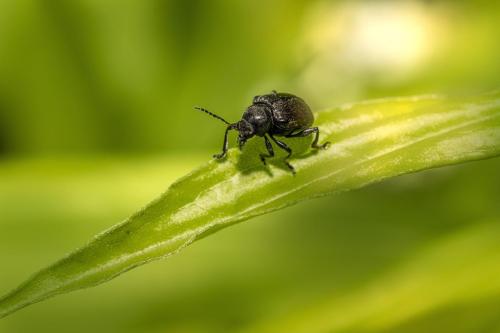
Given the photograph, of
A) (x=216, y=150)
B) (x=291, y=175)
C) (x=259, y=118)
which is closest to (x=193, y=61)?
(x=216, y=150)

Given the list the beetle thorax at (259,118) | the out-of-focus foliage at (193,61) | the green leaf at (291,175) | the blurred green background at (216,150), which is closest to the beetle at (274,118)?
the beetle thorax at (259,118)

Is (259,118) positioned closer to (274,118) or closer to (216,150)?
(274,118)

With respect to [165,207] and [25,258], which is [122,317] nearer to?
[25,258]

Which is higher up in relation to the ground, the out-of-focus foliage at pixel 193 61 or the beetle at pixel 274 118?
the out-of-focus foliage at pixel 193 61

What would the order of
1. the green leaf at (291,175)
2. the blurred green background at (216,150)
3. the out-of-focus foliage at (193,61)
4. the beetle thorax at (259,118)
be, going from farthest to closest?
1. the out-of-focus foliage at (193,61)
2. the beetle thorax at (259,118)
3. the blurred green background at (216,150)
4. the green leaf at (291,175)

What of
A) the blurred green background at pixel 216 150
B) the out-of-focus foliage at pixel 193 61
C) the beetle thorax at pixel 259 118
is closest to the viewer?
the blurred green background at pixel 216 150

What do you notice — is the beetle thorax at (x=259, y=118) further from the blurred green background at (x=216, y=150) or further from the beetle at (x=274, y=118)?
the blurred green background at (x=216, y=150)

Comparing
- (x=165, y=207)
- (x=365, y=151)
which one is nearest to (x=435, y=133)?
(x=365, y=151)

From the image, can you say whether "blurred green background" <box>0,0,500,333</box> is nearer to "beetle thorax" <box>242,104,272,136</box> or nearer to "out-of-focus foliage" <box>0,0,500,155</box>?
"out-of-focus foliage" <box>0,0,500,155</box>
